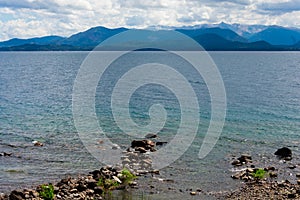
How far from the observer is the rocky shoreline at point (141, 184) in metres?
27.6

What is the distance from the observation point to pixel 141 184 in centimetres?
3084

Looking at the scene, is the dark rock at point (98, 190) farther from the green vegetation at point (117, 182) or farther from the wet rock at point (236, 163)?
the wet rock at point (236, 163)

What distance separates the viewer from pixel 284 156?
39.9 m

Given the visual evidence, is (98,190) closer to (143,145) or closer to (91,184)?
(91,184)

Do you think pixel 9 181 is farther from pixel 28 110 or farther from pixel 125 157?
pixel 28 110

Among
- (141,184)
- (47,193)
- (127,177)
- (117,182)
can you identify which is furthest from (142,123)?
(47,193)

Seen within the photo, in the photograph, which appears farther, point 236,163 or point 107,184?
point 236,163

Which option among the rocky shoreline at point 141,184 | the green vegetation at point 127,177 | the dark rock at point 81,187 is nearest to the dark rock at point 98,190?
the rocky shoreline at point 141,184

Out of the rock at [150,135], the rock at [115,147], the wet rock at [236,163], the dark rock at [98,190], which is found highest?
the rock at [150,135]

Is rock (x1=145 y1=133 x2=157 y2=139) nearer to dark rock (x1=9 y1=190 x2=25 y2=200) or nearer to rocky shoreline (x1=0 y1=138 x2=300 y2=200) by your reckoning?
rocky shoreline (x1=0 y1=138 x2=300 y2=200)

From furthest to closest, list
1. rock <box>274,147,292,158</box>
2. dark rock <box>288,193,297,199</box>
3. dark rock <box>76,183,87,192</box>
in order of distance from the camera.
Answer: rock <box>274,147,292,158</box> → dark rock <box>76,183,87,192</box> → dark rock <box>288,193,297,199</box>

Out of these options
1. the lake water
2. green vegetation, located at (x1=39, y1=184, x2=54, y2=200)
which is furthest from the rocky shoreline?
the lake water

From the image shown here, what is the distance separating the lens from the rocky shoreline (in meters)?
27.6

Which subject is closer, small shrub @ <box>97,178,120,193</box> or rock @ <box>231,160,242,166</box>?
small shrub @ <box>97,178,120,193</box>
